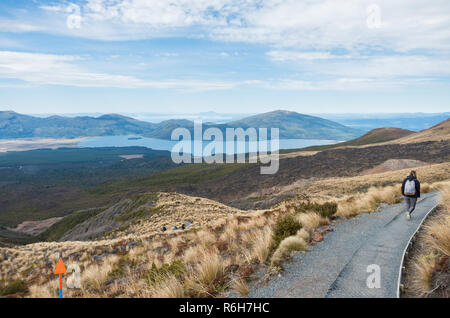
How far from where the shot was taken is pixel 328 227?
9484 mm

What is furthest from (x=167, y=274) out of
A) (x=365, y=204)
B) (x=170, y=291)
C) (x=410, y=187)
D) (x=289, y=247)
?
(x=365, y=204)

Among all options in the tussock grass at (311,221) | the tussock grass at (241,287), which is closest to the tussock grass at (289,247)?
the tussock grass at (241,287)

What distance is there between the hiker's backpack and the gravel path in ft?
4.57

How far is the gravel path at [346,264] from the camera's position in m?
→ 4.88

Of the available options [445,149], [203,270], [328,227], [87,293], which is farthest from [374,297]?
[445,149]

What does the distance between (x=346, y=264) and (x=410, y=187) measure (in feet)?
21.4

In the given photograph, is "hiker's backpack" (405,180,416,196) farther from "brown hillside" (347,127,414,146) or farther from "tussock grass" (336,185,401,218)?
"brown hillside" (347,127,414,146)

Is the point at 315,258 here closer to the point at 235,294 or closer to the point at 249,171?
the point at 235,294

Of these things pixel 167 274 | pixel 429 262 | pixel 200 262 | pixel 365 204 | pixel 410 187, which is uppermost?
pixel 410 187

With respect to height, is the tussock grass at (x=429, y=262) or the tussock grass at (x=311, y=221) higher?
the tussock grass at (x=429, y=262)

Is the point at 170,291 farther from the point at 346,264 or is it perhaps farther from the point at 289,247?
the point at 346,264

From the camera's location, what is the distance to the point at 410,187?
1040cm

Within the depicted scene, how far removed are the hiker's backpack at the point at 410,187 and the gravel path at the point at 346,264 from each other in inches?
54.8

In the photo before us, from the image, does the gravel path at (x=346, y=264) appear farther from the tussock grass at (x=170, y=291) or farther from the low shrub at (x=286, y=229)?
the tussock grass at (x=170, y=291)
